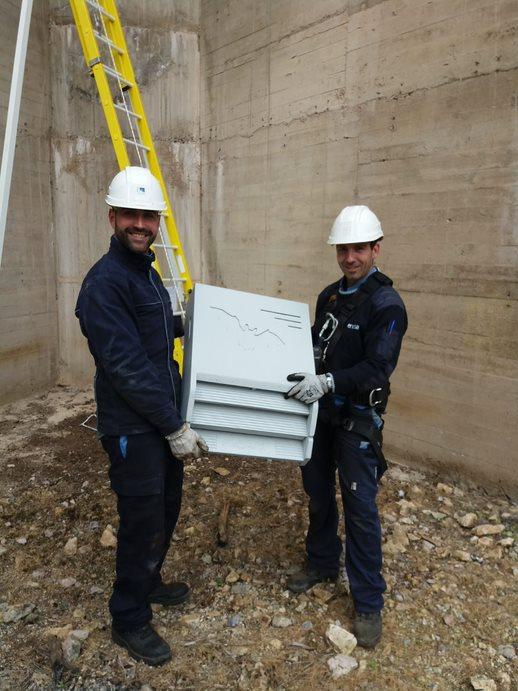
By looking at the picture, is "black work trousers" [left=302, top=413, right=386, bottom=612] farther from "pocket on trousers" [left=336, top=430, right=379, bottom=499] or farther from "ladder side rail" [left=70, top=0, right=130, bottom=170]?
"ladder side rail" [left=70, top=0, right=130, bottom=170]

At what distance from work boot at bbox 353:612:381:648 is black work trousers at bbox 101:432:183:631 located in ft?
3.00

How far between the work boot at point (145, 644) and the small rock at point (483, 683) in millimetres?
1226

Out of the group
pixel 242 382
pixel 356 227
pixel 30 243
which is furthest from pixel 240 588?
pixel 30 243

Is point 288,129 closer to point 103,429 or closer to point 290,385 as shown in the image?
point 290,385

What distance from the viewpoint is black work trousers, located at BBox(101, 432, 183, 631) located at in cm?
193

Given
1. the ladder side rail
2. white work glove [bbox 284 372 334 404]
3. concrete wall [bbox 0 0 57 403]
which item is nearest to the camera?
white work glove [bbox 284 372 334 404]

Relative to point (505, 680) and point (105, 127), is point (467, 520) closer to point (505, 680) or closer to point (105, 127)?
point (505, 680)

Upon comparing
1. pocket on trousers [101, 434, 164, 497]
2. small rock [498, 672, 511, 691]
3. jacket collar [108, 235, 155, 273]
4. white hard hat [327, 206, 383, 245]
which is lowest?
small rock [498, 672, 511, 691]

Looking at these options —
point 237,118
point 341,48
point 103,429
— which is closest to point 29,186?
point 237,118

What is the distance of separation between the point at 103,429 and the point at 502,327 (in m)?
2.63

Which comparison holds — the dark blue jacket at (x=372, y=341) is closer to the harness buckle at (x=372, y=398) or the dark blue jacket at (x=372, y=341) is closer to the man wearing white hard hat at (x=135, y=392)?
the harness buckle at (x=372, y=398)

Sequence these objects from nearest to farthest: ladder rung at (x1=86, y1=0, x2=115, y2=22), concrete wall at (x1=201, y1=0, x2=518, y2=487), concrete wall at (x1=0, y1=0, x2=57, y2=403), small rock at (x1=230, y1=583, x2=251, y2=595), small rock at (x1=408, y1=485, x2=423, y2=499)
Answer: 1. small rock at (x1=230, y1=583, x2=251, y2=595)
2. concrete wall at (x1=201, y1=0, x2=518, y2=487)
3. small rock at (x1=408, y1=485, x2=423, y2=499)
4. ladder rung at (x1=86, y1=0, x2=115, y2=22)
5. concrete wall at (x1=0, y1=0, x2=57, y2=403)

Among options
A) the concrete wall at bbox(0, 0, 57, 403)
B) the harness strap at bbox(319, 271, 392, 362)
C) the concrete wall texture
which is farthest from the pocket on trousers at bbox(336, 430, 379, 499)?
the concrete wall at bbox(0, 0, 57, 403)

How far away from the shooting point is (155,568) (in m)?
2.05
